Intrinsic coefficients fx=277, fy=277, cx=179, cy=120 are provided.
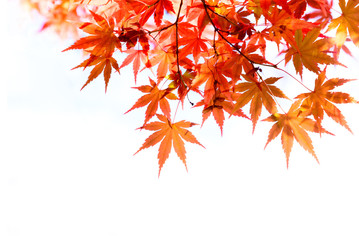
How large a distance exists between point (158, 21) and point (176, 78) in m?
0.22

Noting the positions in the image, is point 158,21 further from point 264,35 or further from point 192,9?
point 264,35

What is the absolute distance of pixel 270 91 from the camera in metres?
1.04

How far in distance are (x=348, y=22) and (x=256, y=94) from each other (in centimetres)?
41

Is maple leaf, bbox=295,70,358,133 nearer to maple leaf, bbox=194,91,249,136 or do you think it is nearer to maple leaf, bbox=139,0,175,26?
maple leaf, bbox=194,91,249,136

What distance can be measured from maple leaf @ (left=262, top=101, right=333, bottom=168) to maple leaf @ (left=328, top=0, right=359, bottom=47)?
0.28 m

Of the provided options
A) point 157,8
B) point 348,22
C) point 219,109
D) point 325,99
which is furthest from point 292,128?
point 157,8

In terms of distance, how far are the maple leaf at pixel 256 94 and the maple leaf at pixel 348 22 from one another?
28cm

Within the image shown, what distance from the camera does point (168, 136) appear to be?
1.19 metres

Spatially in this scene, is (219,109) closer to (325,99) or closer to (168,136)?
(168,136)

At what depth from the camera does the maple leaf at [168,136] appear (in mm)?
1146

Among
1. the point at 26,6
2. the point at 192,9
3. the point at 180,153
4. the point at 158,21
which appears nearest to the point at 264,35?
the point at 192,9

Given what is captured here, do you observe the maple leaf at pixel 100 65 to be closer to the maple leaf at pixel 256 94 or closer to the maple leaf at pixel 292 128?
the maple leaf at pixel 256 94

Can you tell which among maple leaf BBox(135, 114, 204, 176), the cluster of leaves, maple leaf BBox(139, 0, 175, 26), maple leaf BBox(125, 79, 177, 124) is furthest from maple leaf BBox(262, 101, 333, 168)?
maple leaf BBox(139, 0, 175, 26)

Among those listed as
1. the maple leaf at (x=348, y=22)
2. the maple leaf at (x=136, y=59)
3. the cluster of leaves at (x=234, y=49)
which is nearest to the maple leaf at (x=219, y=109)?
the cluster of leaves at (x=234, y=49)
